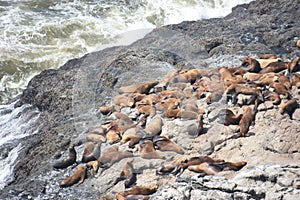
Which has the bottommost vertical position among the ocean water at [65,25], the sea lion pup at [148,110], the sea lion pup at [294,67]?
the sea lion pup at [148,110]

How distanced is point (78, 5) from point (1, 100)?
18.6ft

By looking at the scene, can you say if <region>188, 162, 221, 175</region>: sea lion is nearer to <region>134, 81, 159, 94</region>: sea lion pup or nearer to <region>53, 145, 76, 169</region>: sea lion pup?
<region>53, 145, 76, 169</region>: sea lion pup

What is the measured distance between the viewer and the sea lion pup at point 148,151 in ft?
14.9

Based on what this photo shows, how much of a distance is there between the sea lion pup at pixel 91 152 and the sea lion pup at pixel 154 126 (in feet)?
1.84

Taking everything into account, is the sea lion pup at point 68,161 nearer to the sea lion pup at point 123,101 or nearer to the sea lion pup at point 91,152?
the sea lion pup at point 91,152

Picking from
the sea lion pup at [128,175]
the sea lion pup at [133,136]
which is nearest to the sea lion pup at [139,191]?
the sea lion pup at [128,175]

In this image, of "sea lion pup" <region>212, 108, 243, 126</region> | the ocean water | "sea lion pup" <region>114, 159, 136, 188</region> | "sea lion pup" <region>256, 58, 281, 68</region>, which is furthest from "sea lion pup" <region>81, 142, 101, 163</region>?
the ocean water

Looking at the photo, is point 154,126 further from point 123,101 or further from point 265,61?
point 265,61

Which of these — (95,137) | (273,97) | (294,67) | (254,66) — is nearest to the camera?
(273,97)

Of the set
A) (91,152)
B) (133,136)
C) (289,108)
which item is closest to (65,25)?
(91,152)

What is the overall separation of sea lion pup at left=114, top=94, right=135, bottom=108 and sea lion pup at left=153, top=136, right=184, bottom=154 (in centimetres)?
83

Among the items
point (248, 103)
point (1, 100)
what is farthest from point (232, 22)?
point (1, 100)

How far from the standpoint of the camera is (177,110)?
493 centimetres

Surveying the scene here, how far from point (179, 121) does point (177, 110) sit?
14 centimetres
